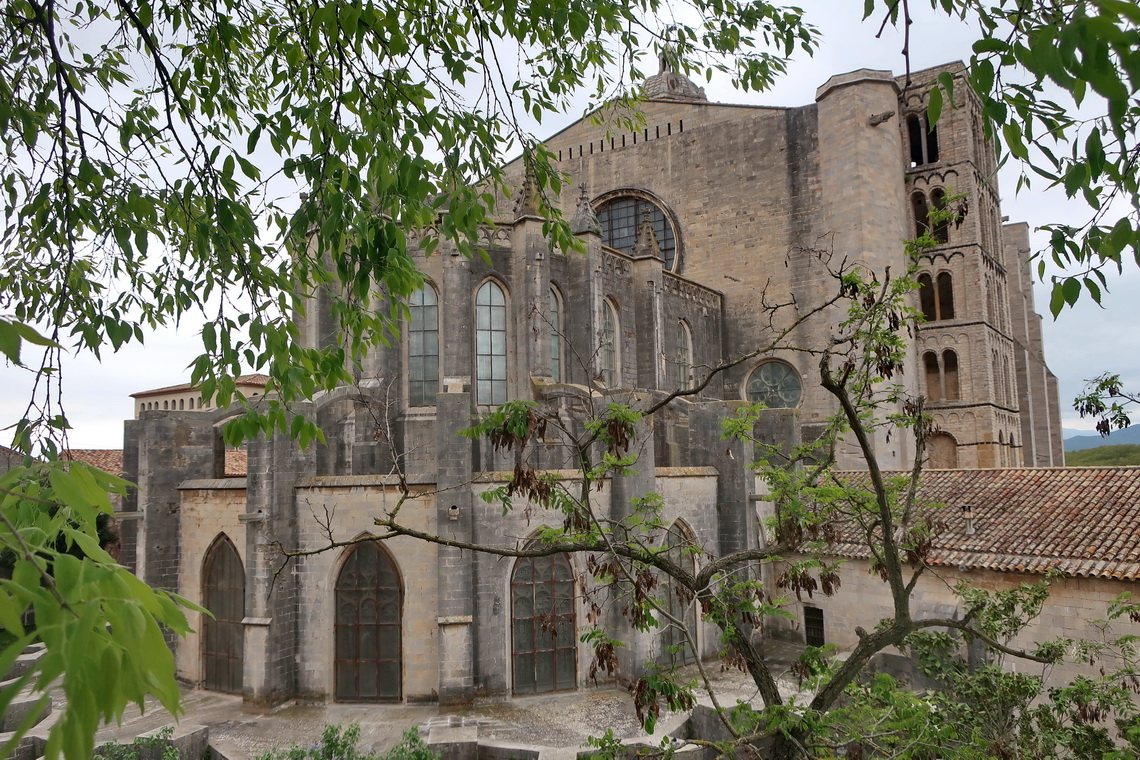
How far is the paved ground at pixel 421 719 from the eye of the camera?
1092 cm

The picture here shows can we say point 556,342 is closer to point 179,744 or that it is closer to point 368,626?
point 368,626

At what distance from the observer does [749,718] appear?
5129 mm

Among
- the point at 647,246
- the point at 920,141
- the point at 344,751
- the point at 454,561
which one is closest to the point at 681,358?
the point at 647,246

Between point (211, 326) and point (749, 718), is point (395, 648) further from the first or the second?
point (211, 326)

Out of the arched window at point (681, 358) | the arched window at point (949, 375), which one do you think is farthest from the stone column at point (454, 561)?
the arched window at point (949, 375)

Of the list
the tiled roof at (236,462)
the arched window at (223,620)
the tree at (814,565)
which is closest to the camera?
the tree at (814,565)

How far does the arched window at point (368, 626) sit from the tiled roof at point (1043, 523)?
823 cm

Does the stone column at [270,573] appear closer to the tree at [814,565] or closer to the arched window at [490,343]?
the arched window at [490,343]

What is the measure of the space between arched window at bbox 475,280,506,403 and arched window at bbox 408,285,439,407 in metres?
0.93

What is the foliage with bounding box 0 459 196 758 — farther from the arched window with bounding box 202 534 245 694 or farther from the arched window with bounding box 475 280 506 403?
the arched window with bounding box 475 280 506 403

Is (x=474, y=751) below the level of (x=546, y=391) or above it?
below

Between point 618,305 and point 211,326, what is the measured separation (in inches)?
598

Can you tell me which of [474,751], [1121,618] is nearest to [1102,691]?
[1121,618]

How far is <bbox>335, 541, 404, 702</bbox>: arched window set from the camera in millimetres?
12844
